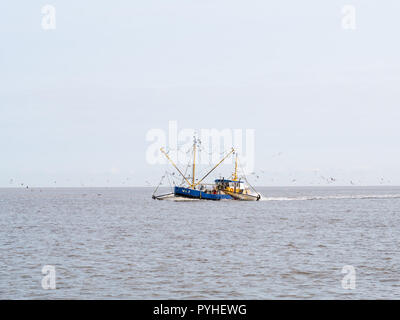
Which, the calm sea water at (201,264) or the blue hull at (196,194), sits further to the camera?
the blue hull at (196,194)

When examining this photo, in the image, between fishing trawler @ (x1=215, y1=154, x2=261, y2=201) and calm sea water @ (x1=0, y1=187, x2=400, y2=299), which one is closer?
calm sea water @ (x1=0, y1=187, x2=400, y2=299)

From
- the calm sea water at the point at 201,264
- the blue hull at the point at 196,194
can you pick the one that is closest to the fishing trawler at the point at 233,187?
the blue hull at the point at 196,194

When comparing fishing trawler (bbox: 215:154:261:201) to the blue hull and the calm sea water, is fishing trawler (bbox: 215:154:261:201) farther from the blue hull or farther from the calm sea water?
the calm sea water

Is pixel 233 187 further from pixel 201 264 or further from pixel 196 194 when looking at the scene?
pixel 201 264

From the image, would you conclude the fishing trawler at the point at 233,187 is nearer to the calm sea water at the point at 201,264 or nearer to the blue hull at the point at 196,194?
the blue hull at the point at 196,194

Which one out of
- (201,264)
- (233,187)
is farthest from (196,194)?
(201,264)

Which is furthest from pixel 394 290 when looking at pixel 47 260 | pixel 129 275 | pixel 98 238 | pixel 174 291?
pixel 98 238

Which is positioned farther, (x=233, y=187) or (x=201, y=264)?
(x=233, y=187)

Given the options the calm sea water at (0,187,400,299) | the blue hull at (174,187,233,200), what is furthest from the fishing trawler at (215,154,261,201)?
the calm sea water at (0,187,400,299)

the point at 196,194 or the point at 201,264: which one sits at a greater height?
the point at 201,264
